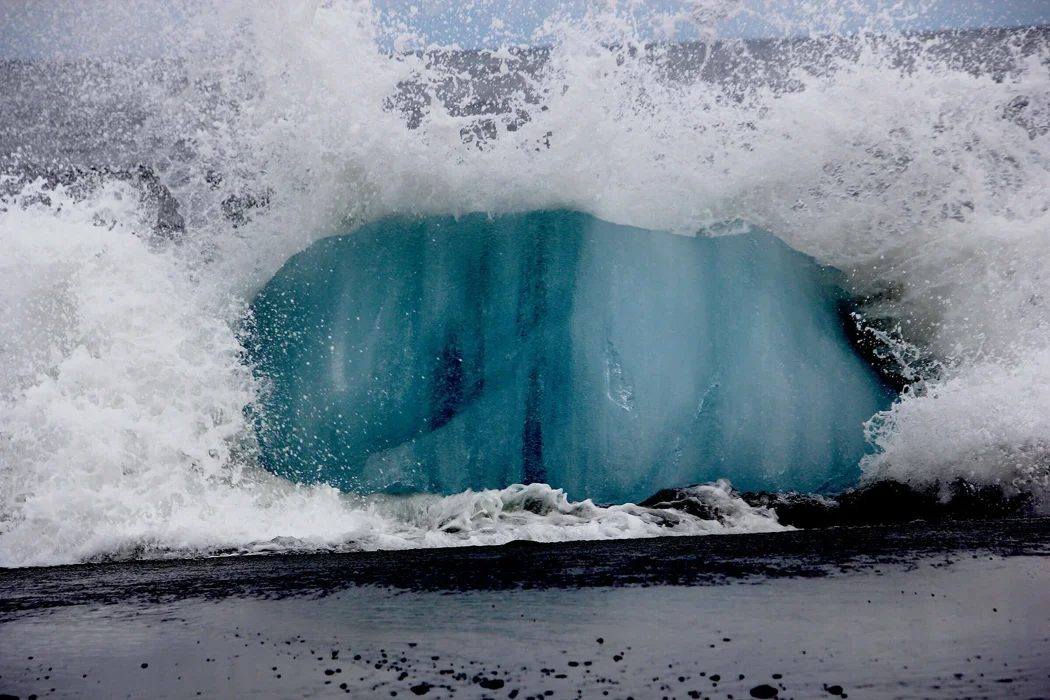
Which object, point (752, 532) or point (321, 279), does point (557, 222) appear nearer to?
point (321, 279)

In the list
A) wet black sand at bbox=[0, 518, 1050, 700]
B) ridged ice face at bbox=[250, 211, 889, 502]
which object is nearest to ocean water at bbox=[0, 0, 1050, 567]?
ridged ice face at bbox=[250, 211, 889, 502]

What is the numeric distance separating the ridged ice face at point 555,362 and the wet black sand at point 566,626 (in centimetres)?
127

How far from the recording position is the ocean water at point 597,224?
3555mm

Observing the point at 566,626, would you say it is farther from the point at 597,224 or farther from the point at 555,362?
the point at 597,224

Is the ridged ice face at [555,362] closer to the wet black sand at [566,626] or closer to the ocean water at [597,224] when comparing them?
the ocean water at [597,224]

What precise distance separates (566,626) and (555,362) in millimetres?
2340

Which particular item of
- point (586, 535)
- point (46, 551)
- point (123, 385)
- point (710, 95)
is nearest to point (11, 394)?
point (123, 385)

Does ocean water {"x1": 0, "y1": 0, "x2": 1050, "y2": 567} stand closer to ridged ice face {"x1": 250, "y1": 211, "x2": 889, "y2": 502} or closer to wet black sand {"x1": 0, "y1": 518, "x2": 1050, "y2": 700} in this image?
ridged ice face {"x1": 250, "y1": 211, "x2": 889, "y2": 502}

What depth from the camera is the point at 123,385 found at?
3.40 meters

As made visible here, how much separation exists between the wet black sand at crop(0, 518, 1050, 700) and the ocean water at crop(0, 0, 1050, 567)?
1225 mm

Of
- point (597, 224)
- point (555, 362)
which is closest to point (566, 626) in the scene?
point (555, 362)

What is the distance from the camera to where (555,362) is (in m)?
3.84

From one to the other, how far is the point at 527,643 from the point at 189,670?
556 millimetres

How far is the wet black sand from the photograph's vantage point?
1.22 m
